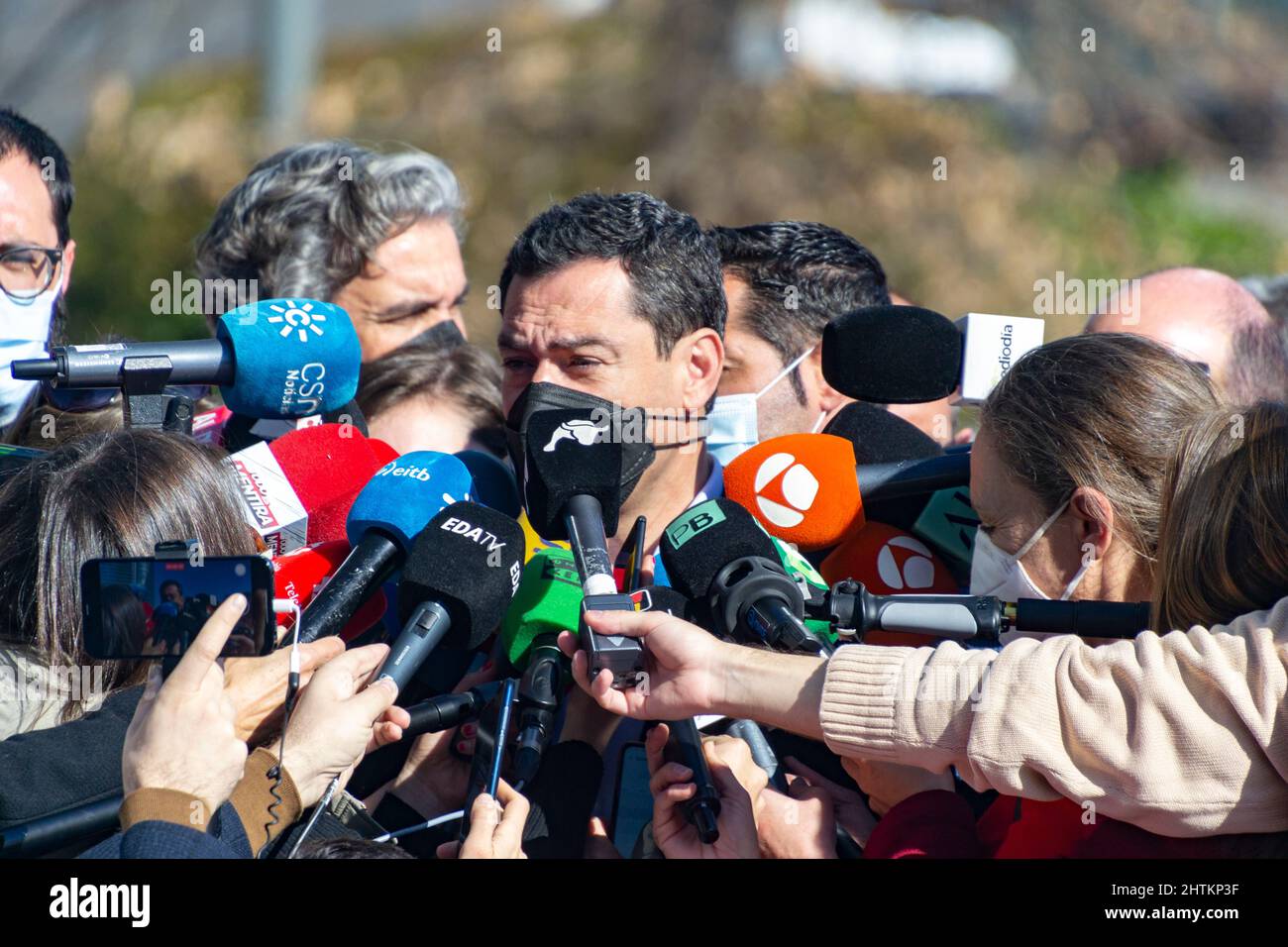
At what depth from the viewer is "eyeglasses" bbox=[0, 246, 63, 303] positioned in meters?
3.06

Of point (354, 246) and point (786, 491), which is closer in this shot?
point (786, 491)

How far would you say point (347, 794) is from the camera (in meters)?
2.31

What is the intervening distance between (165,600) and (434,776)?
25.8 inches

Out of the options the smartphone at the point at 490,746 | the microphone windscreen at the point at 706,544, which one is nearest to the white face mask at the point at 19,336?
the smartphone at the point at 490,746

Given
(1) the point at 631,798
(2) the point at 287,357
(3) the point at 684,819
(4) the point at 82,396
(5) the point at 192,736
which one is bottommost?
(1) the point at 631,798

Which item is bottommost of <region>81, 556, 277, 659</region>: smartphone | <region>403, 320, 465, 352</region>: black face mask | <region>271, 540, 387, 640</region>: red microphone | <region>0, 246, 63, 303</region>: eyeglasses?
<region>271, 540, 387, 640</region>: red microphone

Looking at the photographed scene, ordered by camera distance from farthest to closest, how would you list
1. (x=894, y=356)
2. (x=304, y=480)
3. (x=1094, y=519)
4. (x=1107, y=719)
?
(x=894, y=356)
(x=304, y=480)
(x=1094, y=519)
(x=1107, y=719)

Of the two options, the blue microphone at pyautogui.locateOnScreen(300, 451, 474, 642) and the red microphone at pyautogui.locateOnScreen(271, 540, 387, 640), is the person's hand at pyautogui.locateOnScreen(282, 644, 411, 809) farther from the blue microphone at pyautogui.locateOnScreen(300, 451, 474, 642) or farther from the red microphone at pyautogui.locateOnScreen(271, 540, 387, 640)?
the red microphone at pyautogui.locateOnScreen(271, 540, 387, 640)

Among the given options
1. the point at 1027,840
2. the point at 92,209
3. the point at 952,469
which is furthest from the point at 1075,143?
the point at 1027,840

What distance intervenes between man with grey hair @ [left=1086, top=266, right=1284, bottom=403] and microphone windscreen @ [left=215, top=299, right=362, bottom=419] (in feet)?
6.08

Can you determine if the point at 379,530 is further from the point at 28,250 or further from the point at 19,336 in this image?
the point at 28,250

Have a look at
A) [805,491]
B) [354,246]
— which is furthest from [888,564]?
[354,246]

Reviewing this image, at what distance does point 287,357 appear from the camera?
267cm

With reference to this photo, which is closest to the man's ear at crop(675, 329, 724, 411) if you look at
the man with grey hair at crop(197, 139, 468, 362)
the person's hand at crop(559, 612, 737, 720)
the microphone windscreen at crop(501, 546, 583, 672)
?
the microphone windscreen at crop(501, 546, 583, 672)
